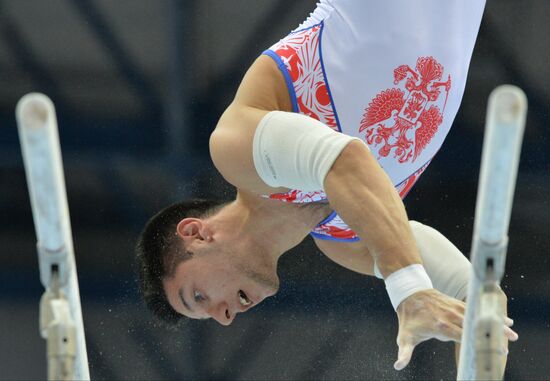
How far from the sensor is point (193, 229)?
238 cm

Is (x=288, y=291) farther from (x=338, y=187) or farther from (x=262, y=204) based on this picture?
(x=338, y=187)

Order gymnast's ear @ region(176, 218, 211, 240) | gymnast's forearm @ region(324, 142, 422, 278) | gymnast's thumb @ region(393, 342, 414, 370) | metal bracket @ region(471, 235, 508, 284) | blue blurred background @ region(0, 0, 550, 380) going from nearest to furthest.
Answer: metal bracket @ region(471, 235, 508, 284), gymnast's thumb @ region(393, 342, 414, 370), gymnast's forearm @ region(324, 142, 422, 278), gymnast's ear @ region(176, 218, 211, 240), blue blurred background @ region(0, 0, 550, 380)

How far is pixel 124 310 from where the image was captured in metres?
3.47

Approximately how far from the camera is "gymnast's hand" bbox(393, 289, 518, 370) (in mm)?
1582

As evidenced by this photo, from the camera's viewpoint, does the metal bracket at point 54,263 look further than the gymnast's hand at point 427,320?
No

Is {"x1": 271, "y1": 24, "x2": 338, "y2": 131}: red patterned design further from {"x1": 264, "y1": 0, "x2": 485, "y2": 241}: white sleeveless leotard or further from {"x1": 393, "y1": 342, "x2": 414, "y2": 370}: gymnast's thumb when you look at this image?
{"x1": 393, "y1": 342, "x2": 414, "y2": 370}: gymnast's thumb

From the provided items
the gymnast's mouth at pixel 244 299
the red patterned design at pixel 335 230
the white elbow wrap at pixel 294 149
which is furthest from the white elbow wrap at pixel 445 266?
the white elbow wrap at pixel 294 149

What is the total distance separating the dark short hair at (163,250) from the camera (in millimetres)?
2404

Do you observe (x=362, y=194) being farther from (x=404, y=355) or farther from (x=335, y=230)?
(x=335, y=230)

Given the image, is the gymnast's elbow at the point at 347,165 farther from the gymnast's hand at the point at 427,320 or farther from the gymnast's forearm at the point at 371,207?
the gymnast's hand at the point at 427,320

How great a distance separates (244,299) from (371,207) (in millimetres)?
760

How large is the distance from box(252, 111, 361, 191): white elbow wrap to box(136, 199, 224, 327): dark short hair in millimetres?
513

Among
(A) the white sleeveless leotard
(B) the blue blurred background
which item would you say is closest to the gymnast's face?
(A) the white sleeveless leotard

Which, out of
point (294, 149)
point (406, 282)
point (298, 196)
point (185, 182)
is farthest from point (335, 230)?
point (185, 182)
